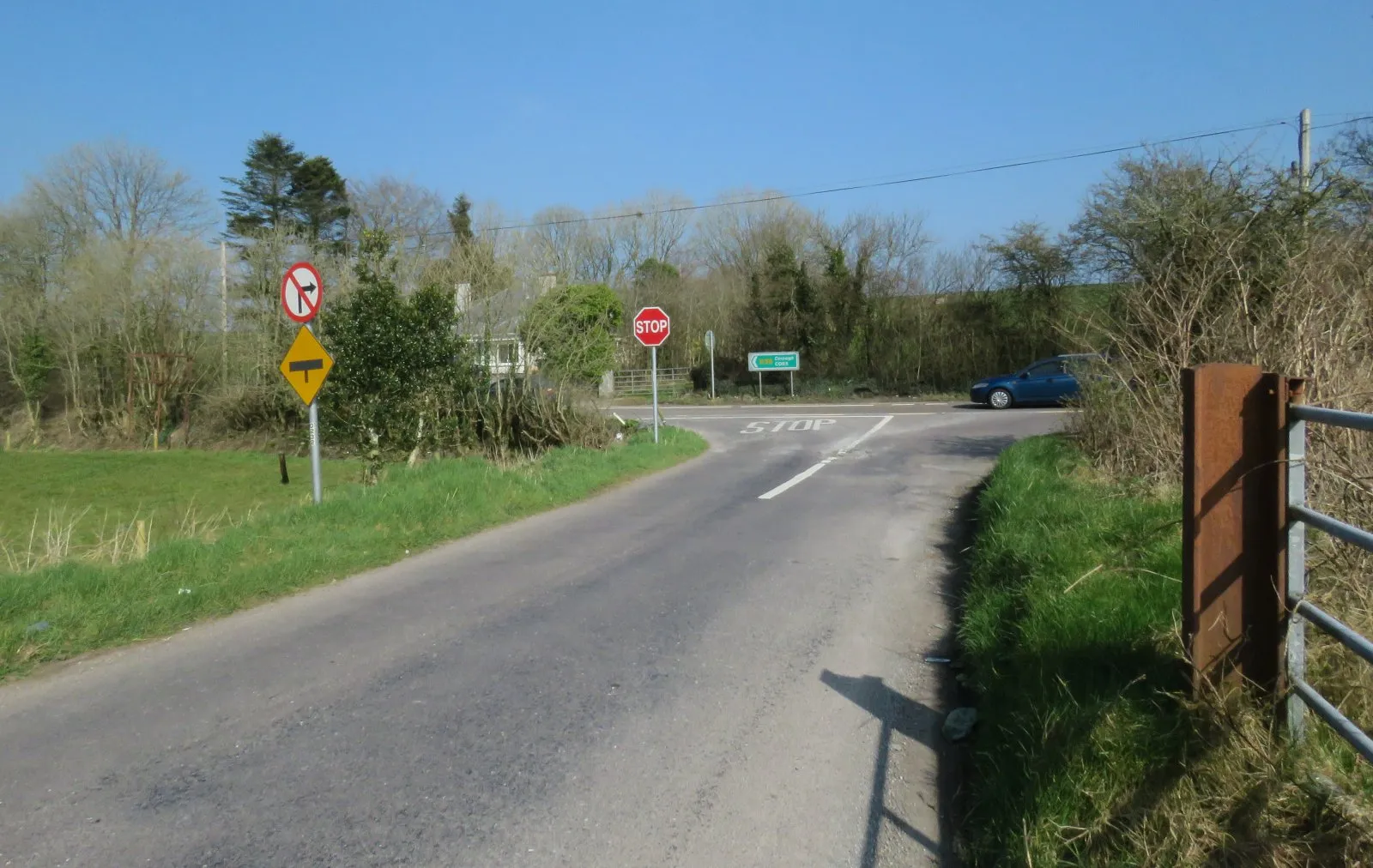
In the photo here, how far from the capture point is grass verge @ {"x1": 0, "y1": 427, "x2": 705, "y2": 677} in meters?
7.04

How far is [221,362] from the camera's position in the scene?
2986 centimetres

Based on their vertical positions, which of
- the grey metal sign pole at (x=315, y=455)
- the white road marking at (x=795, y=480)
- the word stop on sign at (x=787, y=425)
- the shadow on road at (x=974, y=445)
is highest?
the grey metal sign pole at (x=315, y=455)

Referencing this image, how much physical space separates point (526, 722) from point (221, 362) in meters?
27.9

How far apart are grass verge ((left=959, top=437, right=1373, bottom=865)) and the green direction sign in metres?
32.7

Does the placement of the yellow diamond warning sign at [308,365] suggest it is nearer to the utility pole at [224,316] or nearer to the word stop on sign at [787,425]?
the word stop on sign at [787,425]

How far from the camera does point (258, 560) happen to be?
356 inches

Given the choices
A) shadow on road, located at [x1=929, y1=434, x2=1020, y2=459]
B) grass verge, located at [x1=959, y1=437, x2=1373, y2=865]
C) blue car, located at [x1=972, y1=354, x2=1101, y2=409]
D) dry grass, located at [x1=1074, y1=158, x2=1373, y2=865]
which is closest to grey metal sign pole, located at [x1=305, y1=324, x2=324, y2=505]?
grass verge, located at [x1=959, y1=437, x2=1373, y2=865]

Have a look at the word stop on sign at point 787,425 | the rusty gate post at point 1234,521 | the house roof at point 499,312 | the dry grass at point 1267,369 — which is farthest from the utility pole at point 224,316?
the rusty gate post at point 1234,521

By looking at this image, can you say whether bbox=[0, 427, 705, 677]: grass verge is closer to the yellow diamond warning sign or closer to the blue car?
the yellow diamond warning sign

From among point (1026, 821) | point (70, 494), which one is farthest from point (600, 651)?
point (70, 494)

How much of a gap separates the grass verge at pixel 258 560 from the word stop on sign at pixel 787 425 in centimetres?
1104

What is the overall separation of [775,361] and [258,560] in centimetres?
3180

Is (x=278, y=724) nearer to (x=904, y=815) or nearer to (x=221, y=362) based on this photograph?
(x=904, y=815)

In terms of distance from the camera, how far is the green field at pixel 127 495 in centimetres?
1143
